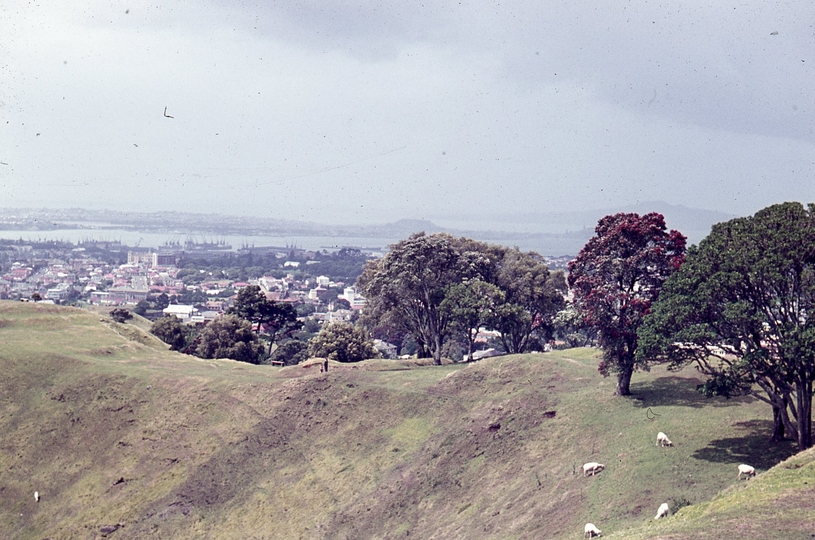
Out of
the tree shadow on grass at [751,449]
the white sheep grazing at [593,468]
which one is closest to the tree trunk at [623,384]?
the tree shadow on grass at [751,449]

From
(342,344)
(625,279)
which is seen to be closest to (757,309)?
(625,279)

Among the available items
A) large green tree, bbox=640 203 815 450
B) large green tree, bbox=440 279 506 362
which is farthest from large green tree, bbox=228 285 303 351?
large green tree, bbox=640 203 815 450

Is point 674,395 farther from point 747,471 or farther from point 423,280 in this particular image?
point 423,280

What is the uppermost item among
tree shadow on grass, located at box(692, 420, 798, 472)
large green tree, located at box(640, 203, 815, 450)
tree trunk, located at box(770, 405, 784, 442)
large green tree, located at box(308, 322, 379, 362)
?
large green tree, located at box(640, 203, 815, 450)

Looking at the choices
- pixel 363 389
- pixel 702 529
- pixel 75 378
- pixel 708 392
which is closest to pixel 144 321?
pixel 75 378

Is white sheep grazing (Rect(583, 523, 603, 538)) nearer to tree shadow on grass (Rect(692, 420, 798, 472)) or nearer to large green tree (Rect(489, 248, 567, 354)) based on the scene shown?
tree shadow on grass (Rect(692, 420, 798, 472))
